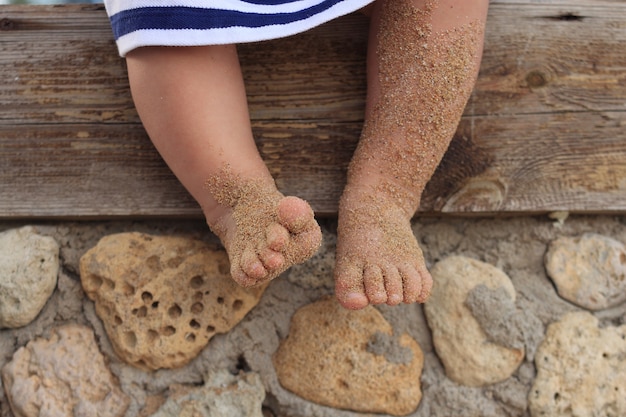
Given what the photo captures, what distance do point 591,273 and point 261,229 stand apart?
738 millimetres

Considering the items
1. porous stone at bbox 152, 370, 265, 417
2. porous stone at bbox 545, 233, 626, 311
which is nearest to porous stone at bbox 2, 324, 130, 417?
porous stone at bbox 152, 370, 265, 417

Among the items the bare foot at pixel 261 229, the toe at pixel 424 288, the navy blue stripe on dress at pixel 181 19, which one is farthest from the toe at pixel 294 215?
the navy blue stripe on dress at pixel 181 19

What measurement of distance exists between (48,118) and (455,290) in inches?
36.4

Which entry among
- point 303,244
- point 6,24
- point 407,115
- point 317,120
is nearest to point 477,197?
point 407,115

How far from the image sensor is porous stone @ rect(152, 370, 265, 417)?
113 centimetres

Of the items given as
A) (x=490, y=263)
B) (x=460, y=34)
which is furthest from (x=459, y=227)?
(x=460, y=34)

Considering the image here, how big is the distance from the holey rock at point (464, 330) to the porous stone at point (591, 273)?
0.12 meters

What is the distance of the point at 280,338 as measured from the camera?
1.22 m

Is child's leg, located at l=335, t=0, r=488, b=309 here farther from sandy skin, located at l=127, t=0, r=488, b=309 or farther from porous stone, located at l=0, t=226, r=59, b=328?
porous stone, located at l=0, t=226, r=59, b=328

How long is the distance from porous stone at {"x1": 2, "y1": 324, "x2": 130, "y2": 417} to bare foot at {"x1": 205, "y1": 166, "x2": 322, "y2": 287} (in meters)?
0.40

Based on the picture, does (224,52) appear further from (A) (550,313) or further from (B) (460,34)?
(A) (550,313)

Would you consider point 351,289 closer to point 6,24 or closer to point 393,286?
point 393,286

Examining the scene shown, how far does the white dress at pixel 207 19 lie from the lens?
3.25 feet

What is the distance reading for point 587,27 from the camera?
127 cm
